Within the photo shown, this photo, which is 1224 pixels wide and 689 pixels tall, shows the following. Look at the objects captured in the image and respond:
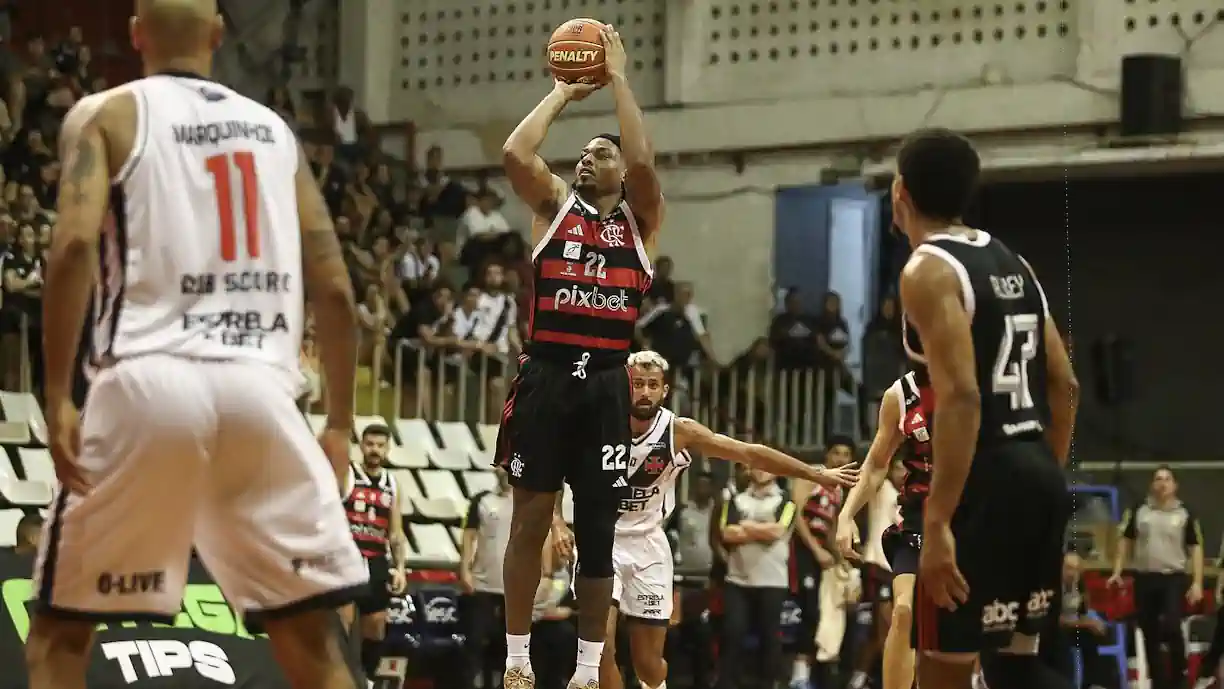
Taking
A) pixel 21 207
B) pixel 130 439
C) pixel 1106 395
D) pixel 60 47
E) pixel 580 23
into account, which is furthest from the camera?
pixel 1106 395

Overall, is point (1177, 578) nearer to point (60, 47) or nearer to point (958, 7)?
point (958, 7)

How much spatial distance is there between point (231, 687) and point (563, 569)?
5027 mm

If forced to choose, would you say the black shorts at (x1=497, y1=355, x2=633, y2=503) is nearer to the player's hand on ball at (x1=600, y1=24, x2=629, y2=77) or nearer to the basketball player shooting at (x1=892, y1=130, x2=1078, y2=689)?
the player's hand on ball at (x1=600, y1=24, x2=629, y2=77)

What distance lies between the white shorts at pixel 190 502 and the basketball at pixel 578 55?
3.37m

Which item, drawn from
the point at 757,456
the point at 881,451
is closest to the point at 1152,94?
the point at 757,456

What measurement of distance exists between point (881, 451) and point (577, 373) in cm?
180

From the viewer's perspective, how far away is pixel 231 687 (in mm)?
9039

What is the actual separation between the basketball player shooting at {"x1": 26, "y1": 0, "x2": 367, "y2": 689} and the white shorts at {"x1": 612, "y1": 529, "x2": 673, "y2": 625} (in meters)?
5.46

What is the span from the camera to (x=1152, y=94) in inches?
744

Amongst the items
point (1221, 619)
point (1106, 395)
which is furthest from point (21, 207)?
point (1106, 395)

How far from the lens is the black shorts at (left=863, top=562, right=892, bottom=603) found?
525 inches

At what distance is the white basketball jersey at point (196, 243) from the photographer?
4434 millimetres

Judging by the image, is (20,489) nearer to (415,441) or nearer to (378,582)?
(378,582)

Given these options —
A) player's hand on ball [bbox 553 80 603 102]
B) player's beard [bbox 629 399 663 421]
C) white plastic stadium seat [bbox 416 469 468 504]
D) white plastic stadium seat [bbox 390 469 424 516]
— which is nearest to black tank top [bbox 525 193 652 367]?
player's hand on ball [bbox 553 80 603 102]
